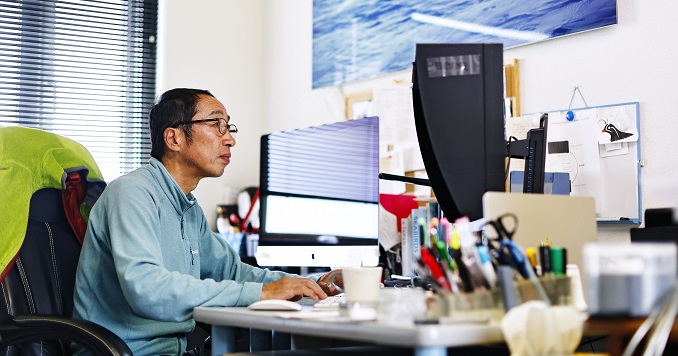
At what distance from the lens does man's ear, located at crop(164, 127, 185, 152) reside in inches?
84.0

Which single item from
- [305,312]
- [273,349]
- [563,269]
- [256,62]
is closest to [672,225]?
[563,269]

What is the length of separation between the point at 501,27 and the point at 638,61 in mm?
532

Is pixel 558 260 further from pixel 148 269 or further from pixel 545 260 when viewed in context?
pixel 148 269

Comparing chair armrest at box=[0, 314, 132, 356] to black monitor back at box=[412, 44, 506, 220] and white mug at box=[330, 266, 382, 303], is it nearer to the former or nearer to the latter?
white mug at box=[330, 266, 382, 303]

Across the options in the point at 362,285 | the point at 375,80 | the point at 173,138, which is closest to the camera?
the point at 362,285

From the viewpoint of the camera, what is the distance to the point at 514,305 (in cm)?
119

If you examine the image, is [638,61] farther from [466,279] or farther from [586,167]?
[466,279]

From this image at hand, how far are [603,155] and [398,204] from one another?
29.5 inches

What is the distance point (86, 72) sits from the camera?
3666 mm

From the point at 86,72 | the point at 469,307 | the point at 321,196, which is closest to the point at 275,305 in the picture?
the point at 469,307

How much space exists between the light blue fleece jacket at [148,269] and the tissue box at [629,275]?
0.76 metres

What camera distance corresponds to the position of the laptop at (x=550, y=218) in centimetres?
139

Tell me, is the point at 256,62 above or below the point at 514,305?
above

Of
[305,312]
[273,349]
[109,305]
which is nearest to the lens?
[305,312]
